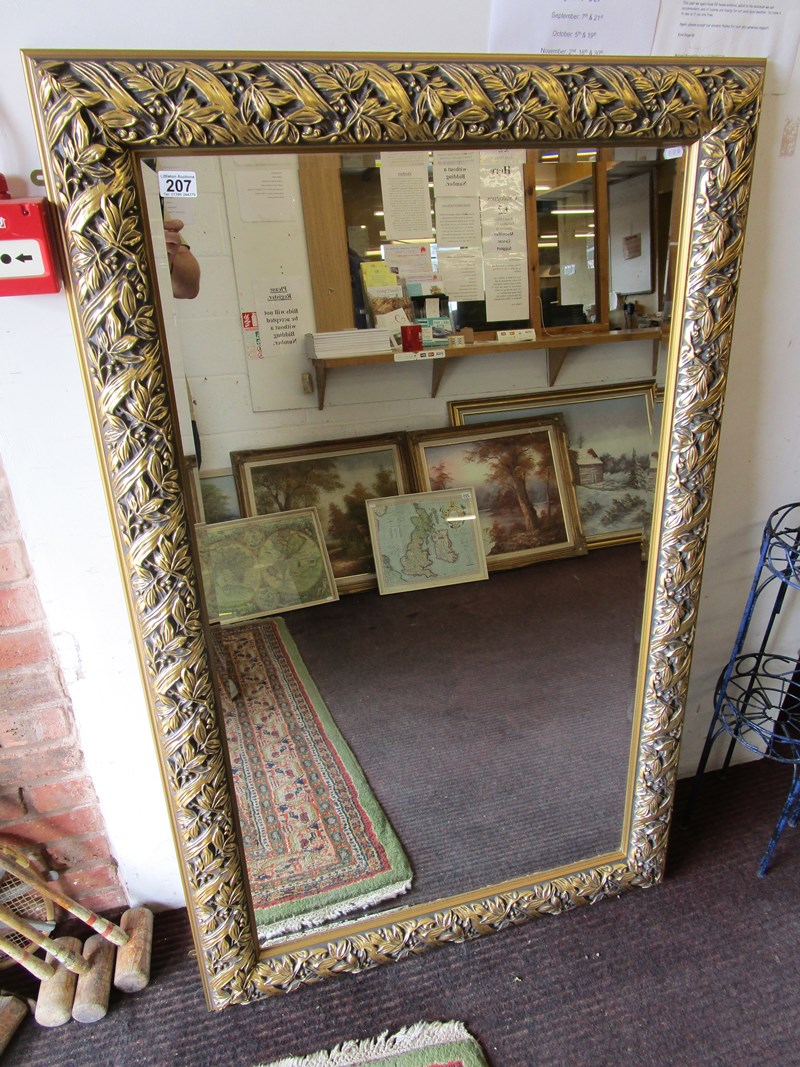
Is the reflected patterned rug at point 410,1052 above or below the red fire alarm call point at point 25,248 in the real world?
below

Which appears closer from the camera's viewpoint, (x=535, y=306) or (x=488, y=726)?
(x=535, y=306)

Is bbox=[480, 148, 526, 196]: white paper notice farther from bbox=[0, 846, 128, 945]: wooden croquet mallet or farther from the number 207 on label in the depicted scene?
bbox=[0, 846, 128, 945]: wooden croquet mallet

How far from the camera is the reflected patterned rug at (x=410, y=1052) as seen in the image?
1.06 meters

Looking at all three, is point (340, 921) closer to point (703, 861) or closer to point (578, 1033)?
point (578, 1033)

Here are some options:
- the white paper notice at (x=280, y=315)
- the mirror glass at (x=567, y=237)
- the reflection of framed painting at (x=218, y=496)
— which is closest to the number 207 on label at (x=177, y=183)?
the white paper notice at (x=280, y=315)

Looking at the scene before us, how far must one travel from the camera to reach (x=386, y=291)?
3.05ft

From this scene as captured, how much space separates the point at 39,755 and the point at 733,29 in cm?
163

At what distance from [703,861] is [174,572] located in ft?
4.11

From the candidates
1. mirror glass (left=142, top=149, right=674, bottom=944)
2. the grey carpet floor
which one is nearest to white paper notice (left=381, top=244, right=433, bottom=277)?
mirror glass (left=142, top=149, right=674, bottom=944)

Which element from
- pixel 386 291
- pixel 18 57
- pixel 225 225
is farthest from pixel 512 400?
pixel 18 57

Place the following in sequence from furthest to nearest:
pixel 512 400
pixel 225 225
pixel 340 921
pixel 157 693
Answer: pixel 340 921, pixel 512 400, pixel 157 693, pixel 225 225

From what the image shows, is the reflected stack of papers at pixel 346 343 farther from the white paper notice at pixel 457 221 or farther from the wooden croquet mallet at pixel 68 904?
the wooden croquet mallet at pixel 68 904

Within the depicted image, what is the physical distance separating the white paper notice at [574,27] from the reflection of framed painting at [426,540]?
651 millimetres

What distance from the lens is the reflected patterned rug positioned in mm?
1062
